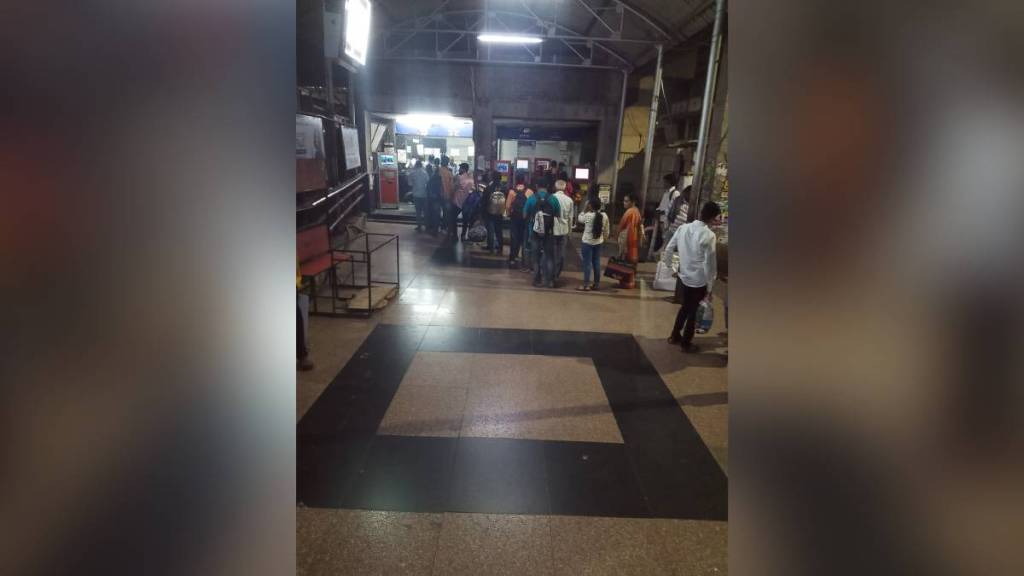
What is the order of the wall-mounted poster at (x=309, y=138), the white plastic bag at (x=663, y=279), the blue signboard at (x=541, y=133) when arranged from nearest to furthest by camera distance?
the wall-mounted poster at (x=309, y=138)
the white plastic bag at (x=663, y=279)
the blue signboard at (x=541, y=133)

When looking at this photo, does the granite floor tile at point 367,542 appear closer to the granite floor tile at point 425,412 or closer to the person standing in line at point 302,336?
the granite floor tile at point 425,412

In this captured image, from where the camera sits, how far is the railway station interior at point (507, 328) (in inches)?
133

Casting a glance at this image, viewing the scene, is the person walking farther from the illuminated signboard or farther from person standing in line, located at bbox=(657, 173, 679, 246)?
the illuminated signboard

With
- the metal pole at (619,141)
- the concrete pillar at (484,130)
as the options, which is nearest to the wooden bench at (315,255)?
the concrete pillar at (484,130)

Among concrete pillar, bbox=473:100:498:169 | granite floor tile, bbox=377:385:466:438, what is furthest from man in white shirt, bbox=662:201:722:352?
concrete pillar, bbox=473:100:498:169

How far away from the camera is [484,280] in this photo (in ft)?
32.7

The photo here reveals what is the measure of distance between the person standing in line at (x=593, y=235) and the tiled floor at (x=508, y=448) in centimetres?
215

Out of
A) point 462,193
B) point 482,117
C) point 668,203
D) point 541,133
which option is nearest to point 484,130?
point 482,117

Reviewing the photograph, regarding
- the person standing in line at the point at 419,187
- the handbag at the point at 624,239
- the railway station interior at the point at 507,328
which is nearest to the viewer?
the railway station interior at the point at 507,328

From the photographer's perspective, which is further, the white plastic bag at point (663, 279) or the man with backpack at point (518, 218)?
the man with backpack at point (518, 218)
